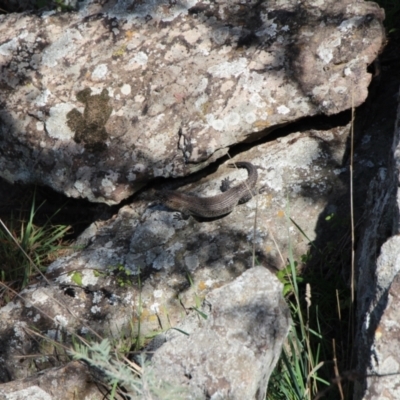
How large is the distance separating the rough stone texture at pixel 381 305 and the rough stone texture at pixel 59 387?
1402mm

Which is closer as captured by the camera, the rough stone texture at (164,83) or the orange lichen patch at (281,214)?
the orange lichen patch at (281,214)

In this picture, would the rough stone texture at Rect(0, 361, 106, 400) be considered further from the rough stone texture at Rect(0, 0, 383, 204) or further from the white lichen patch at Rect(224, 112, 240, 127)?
the white lichen patch at Rect(224, 112, 240, 127)

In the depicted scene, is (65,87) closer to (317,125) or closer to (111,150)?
(111,150)

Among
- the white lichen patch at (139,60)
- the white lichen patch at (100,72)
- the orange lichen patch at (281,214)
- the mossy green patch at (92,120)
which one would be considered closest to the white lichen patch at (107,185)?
the mossy green patch at (92,120)

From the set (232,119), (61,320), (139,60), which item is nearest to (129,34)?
(139,60)

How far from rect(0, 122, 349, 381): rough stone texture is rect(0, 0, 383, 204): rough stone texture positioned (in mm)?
305

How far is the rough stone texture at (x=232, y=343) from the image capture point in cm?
274

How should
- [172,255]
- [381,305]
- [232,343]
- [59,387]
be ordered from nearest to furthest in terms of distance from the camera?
[381,305], [232,343], [59,387], [172,255]

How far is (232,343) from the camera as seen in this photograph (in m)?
2.85

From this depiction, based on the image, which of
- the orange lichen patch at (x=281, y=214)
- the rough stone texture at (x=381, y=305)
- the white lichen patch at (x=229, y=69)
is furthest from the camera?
the white lichen patch at (x=229, y=69)

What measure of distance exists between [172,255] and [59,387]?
1546 mm

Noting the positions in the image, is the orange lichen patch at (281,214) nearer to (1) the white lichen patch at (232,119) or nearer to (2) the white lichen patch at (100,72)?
(1) the white lichen patch at (232,119)

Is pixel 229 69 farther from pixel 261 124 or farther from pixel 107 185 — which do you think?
pixel 107 185

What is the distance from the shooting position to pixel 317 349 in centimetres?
357
